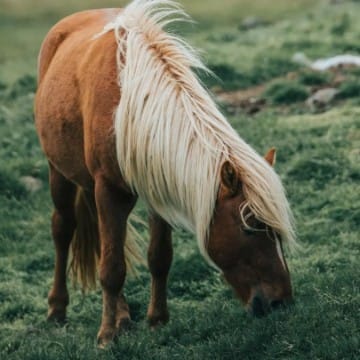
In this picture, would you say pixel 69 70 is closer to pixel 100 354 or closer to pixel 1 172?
pixel 100 354

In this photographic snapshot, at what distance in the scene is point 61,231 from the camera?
24.0 ft

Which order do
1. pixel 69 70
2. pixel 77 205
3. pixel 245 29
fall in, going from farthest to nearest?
1. pixel 245 29
2. pixel 77 205
3. pixel 69 70

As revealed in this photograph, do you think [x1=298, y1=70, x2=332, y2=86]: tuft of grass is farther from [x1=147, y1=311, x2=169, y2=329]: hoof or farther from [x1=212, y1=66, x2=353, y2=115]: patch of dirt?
[x1=147, y1=311, x2=169, y2=329]: hoof

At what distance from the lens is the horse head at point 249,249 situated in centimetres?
520

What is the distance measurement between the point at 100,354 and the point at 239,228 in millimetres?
1164

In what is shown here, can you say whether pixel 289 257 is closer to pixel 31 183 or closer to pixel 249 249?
pixel 249 249

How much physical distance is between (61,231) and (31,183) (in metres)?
2.27

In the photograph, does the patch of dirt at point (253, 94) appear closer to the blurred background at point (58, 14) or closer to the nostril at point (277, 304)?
the nostril at point (277, 304)

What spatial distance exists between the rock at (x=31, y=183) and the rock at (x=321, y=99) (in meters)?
3.16

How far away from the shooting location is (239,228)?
523 centimetres

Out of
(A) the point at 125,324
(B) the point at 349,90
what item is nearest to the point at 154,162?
(A) the point at 125,324

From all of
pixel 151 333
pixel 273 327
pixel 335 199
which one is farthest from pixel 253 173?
pixel 335 199

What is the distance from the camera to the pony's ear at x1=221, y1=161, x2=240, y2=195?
5152mm

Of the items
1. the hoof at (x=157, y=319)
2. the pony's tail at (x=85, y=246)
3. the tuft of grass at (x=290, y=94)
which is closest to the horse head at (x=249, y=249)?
the hoof at (x=157, y=319)
